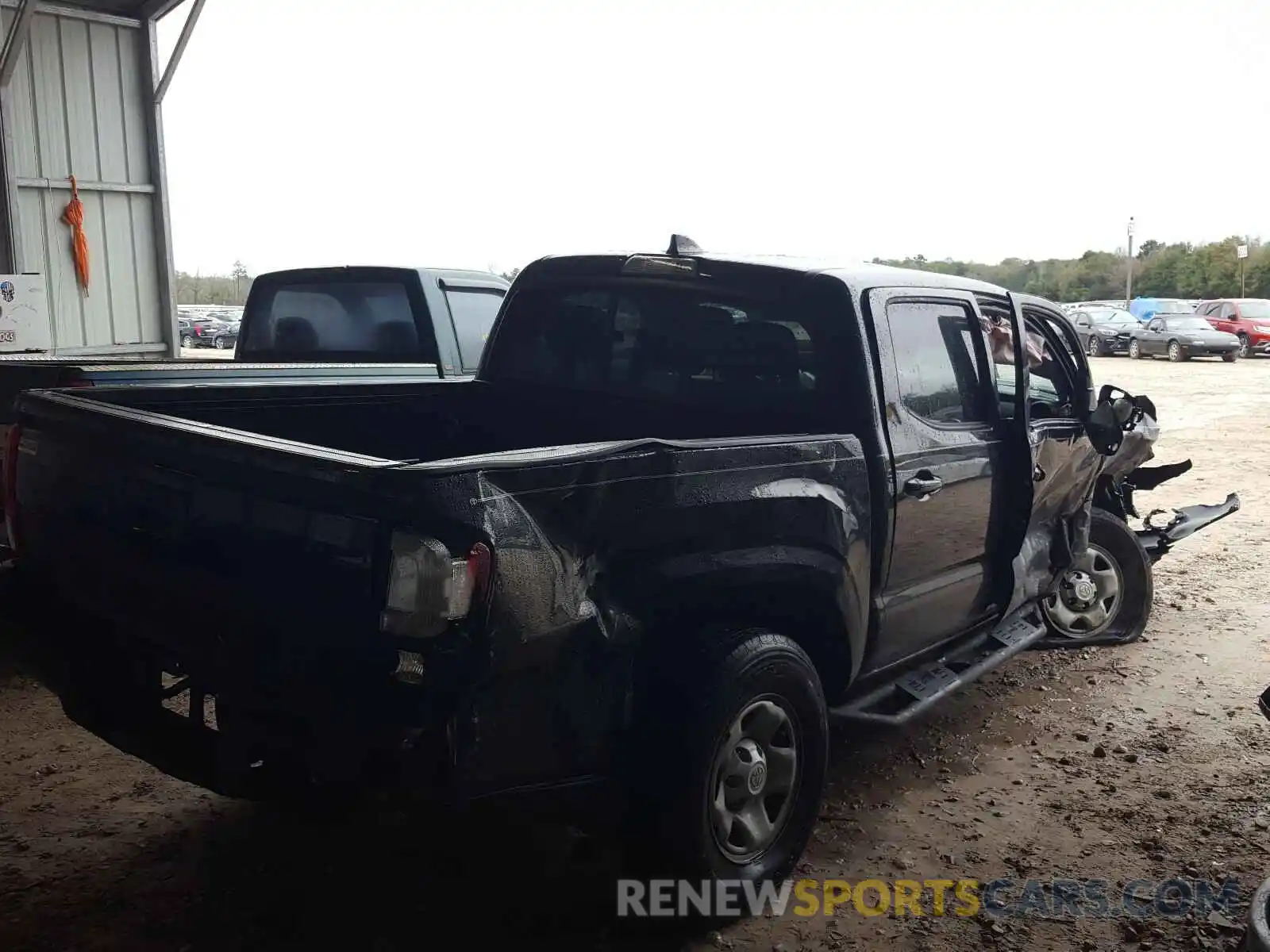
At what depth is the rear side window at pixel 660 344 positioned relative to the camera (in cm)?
389

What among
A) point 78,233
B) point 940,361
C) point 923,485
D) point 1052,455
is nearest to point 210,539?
point 923,485

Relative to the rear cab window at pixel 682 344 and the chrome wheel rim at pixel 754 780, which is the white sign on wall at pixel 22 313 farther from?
the chrome wheel rim at pixel 754 780

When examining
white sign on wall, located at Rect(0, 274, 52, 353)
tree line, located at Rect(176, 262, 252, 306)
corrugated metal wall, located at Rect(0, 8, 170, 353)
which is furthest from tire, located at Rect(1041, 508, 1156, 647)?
tree line, located at Rect(176, 262, 252, 306)

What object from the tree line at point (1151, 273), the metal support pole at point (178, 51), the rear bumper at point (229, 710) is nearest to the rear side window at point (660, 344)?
the rear bumper at point (229, 710)

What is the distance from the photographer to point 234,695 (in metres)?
2.61

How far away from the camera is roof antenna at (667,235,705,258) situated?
164 inches

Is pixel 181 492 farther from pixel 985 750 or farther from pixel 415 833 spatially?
pixel 985 750

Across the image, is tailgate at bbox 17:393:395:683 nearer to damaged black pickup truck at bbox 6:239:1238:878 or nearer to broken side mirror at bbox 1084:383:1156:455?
damaged black pickup truck at bbox 6:239:1238:878

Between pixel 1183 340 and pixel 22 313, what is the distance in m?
26.7

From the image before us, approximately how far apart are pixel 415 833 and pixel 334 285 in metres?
4.64

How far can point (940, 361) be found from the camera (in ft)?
13.9

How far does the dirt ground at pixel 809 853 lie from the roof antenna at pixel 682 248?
2.06m

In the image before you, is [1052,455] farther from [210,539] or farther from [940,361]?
[210,539]

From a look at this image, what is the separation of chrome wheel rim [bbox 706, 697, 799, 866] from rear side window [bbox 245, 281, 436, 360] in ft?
14.5
